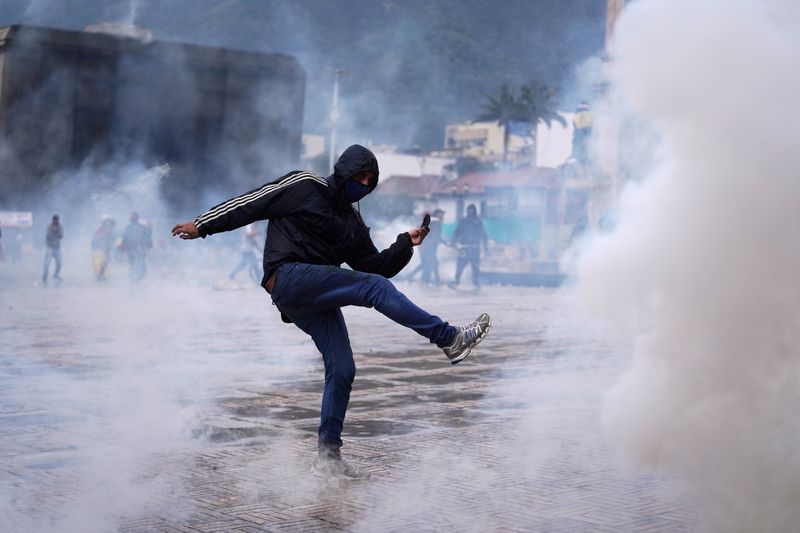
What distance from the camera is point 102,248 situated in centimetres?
2356

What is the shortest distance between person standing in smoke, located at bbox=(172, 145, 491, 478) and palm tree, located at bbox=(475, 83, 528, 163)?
69.6 m

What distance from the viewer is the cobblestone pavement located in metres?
4.70

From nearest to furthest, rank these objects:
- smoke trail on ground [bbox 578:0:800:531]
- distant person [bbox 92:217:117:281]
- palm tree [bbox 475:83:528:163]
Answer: smoke trail on ground [bbox 578:0:800:531], distant person [bbox 92:217:117:281], palm tree [bbox 475:83:528:163]

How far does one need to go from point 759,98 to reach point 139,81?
108 ft

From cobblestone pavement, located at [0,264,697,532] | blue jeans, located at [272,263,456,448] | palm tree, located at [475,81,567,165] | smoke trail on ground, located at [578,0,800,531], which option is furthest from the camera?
palm tree, located at [475,81,567,165]

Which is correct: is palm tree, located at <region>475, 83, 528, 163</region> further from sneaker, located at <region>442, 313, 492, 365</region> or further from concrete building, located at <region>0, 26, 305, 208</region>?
sneaker, located at <region>442, 313, 492, 365</region>

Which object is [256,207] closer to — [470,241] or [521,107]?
[470,241]

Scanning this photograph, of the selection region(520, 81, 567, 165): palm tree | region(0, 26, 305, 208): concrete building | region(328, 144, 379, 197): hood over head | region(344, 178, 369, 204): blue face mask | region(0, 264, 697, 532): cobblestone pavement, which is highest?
region(520, 81, 567, 165): palm tree

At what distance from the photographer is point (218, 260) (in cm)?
3044

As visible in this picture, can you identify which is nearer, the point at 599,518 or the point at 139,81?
the point at 599,518

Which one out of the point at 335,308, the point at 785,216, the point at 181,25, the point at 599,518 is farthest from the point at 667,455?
the point at 181,25

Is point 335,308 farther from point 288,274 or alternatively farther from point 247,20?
point 247,20

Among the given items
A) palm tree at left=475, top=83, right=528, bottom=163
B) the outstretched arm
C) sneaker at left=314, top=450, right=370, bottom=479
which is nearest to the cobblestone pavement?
sneaker at left=314, top=450, right=370, bottom=479

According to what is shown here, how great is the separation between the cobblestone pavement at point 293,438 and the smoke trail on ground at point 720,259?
55 centimetres
